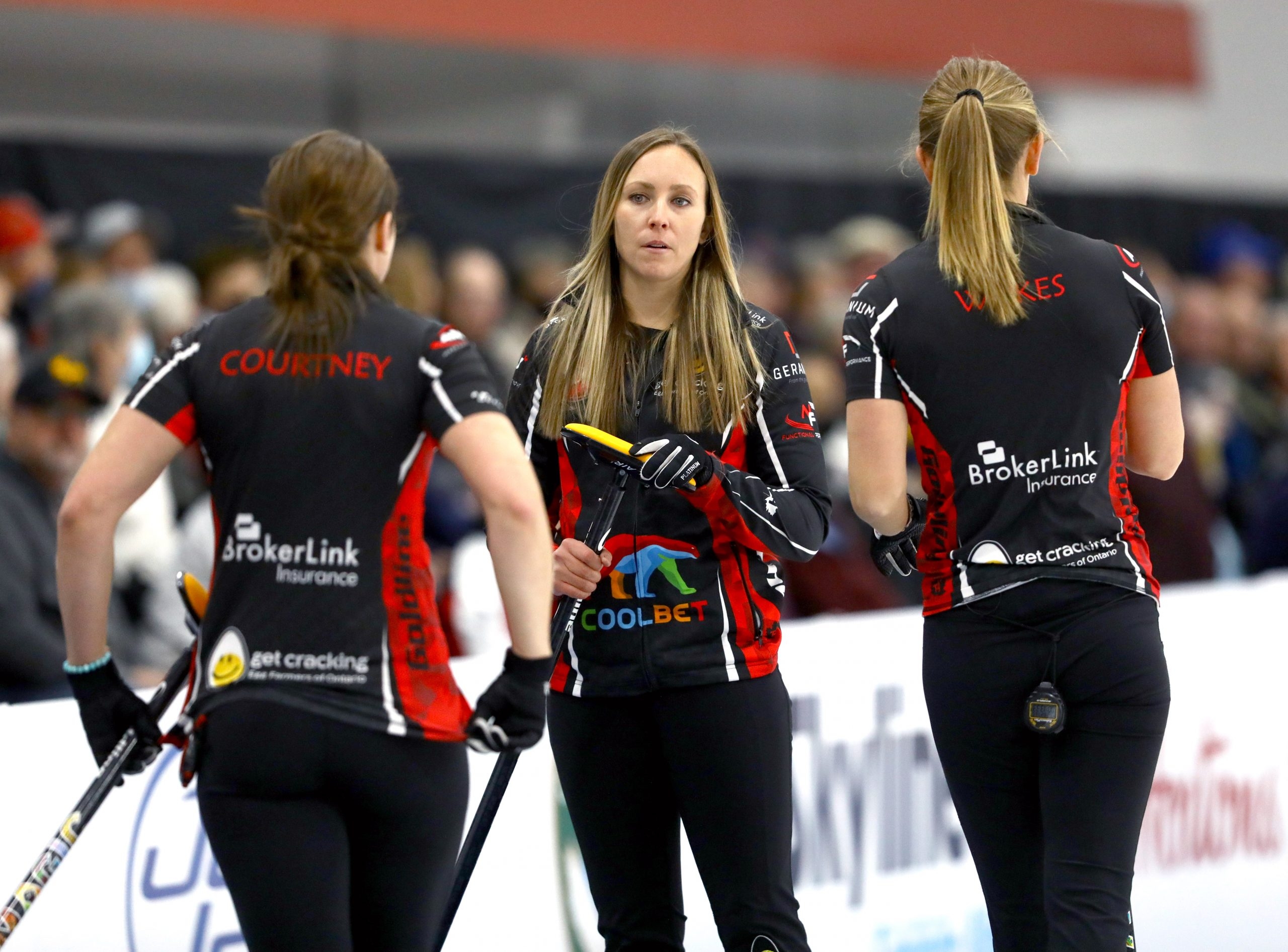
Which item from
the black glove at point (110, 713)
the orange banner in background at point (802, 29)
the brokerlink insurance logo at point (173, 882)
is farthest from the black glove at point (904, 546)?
the orange banner in background at point (802, 29)

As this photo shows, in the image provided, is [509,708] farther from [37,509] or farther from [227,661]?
[37,509]

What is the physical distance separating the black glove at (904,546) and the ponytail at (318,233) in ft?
3.48

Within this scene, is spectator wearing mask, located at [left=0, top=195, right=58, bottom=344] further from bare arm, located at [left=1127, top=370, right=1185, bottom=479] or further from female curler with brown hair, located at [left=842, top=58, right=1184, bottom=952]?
bare arm, located at [left=1127, top=370, right=1185, bottom=479]

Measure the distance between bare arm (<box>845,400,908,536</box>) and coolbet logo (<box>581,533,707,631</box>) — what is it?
306mm

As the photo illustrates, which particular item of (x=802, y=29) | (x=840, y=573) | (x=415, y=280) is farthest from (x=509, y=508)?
(x=802, y=29)

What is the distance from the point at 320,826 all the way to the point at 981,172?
4.78ft

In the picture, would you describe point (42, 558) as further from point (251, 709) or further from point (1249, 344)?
point (1249, 344)

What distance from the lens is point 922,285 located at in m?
2.61

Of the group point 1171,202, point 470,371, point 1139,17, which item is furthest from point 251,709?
point 1139,17

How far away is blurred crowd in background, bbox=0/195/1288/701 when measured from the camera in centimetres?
438

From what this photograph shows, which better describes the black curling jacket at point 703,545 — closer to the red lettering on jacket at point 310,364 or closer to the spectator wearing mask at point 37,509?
the red lettering on jacket at point 310,364

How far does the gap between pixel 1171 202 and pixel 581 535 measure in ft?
29.4

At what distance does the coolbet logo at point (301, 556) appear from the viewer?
84.8 inches

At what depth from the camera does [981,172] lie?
8.48 feet
